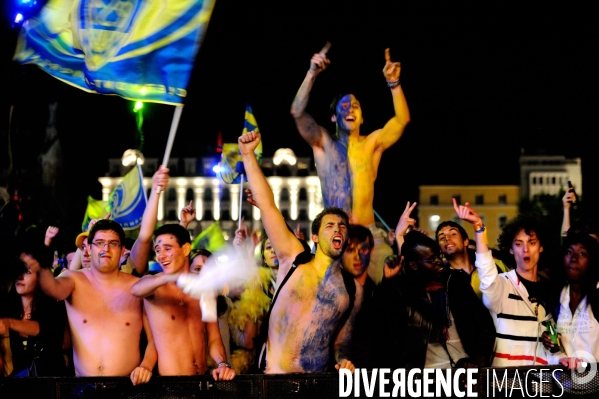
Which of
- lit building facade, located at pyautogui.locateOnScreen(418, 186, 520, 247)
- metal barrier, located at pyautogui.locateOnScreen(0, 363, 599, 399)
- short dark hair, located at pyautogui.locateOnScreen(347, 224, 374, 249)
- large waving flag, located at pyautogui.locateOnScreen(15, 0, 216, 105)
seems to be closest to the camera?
metal barrier, located at pyautogui.locateOnScreen(0, 363, 599, 399)

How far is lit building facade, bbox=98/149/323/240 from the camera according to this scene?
10344 cm

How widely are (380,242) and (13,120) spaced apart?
4.44m

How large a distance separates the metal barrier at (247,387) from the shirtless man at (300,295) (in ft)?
2.21

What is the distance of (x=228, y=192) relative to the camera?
106 meters

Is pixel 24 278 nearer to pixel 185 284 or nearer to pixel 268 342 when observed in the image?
pixel 185 284

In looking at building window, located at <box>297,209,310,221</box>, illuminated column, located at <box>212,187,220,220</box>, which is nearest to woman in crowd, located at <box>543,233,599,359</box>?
building window, located at <box>297,209,310,221</box>

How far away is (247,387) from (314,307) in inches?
33.8

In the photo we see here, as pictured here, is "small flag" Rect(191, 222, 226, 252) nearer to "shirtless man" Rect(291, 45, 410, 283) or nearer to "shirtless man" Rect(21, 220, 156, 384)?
"shirtless man" Rect(291, 45, 410, 283)

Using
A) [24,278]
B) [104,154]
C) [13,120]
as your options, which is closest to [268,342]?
[24,278]

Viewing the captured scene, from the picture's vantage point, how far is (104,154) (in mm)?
101562

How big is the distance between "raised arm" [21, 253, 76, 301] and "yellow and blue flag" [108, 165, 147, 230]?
8.43 metres

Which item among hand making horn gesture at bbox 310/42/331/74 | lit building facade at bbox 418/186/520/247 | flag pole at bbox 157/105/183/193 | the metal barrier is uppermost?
lit building facade at bbox 418/186/520/247

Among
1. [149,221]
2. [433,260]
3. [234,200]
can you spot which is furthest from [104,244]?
[234,200]

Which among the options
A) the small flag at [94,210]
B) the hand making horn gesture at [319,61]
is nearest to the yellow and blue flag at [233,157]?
the hand making horn gesture at [319,61]
